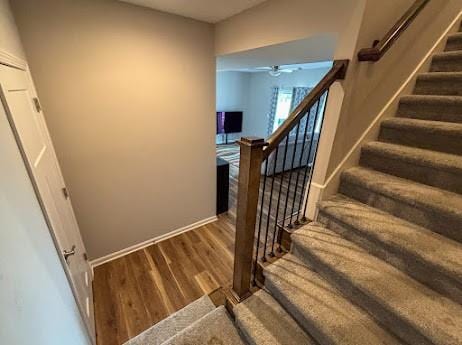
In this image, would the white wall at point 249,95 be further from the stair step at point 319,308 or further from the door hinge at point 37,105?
the stair step at point 319,308

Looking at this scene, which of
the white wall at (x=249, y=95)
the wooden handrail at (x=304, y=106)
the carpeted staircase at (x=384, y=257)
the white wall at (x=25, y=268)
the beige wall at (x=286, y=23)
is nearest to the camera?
the white wall at (x=25, y=268)

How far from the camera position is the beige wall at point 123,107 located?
1.61 metres

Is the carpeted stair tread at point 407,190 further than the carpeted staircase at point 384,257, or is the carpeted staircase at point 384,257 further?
the carpeted stair tread at point 407,190

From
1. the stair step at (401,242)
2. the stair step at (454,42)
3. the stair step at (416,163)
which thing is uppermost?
the stair step at (454,42)

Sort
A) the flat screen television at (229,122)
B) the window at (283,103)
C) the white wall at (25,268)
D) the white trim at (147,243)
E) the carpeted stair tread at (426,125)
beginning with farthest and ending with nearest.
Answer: the flat screen television at (229,122) < the window at (283,103) < the white trim at (147,243) < the carpeted stair tread at (426,125) < the white wall at (25,268)

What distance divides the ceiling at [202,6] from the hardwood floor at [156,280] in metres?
2.20

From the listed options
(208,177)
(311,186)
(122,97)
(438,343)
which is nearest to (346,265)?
(438,343)

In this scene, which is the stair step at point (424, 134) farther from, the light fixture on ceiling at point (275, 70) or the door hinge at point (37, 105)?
the light fixture on ceiling at point (275, 70)

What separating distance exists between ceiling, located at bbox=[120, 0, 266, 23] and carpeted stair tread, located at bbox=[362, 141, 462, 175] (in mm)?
1458

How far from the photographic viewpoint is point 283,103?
6.48 meters

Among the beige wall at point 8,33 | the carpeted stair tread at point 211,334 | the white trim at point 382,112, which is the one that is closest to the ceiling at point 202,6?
the beige wall at point 8,33

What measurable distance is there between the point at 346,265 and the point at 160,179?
6.64ft

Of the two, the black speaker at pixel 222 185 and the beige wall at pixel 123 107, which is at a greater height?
the beige wall at pixel 123 107

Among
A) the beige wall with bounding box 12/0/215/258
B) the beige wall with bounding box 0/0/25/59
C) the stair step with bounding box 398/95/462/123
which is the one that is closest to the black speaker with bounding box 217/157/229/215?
the beige wall with bounding box 12/0/215/258
